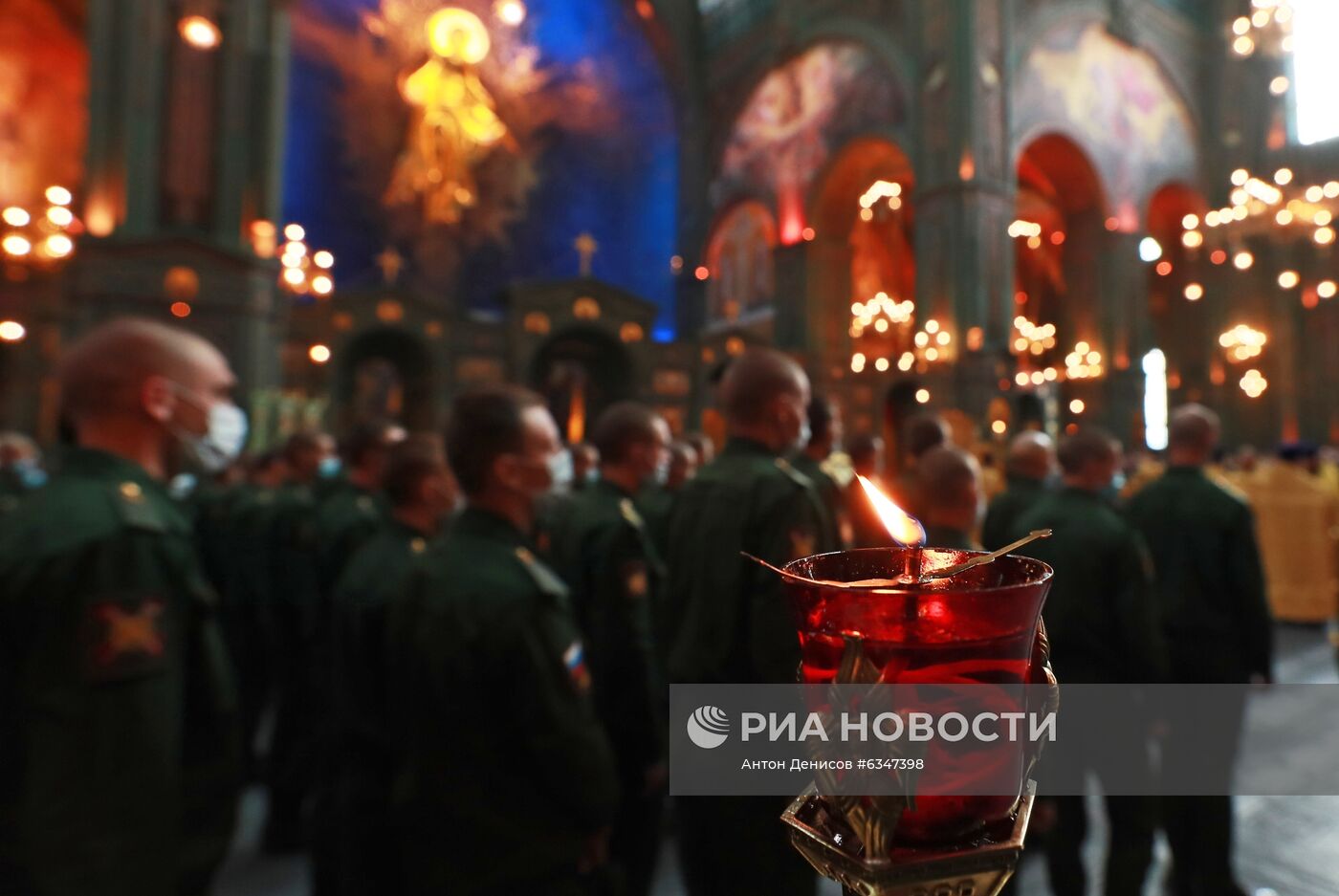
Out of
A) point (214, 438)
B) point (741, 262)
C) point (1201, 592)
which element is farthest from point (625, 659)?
point (741, 262)

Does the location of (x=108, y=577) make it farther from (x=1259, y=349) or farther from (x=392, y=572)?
(x=1259, y=349)

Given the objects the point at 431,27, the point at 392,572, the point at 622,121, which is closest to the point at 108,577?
the point at 392,572

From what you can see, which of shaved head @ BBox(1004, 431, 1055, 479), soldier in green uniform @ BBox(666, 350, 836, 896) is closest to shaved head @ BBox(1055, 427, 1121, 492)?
shaved head @ BBox(1004, 431, 1055, 479)

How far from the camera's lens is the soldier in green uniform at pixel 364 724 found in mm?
2113

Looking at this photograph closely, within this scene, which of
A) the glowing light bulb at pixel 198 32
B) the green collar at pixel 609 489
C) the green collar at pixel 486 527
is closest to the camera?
the green collar at pixel 486 527

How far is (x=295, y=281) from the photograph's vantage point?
1045 centimetres

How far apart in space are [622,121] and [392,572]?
65.6 ft

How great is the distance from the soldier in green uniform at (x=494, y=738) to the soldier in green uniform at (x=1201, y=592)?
A: 2727 millimetres

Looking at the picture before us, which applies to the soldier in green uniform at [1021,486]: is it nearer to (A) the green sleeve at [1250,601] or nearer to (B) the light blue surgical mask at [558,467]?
(A) the green sleeve at [1250,601]

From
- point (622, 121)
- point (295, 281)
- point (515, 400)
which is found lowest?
point (515, 400)

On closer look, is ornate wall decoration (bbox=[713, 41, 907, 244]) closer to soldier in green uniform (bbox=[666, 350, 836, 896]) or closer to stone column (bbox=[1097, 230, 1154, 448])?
stone column (bbox=[1097, 230, 1154, 448])

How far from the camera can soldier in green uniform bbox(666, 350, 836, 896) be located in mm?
2221

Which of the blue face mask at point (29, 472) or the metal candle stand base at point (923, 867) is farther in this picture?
the blue face mask at point (29, 472)

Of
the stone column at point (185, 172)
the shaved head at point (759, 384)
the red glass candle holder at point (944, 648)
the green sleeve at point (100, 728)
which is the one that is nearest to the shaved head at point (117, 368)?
the green sleeve at point (100, 728)
